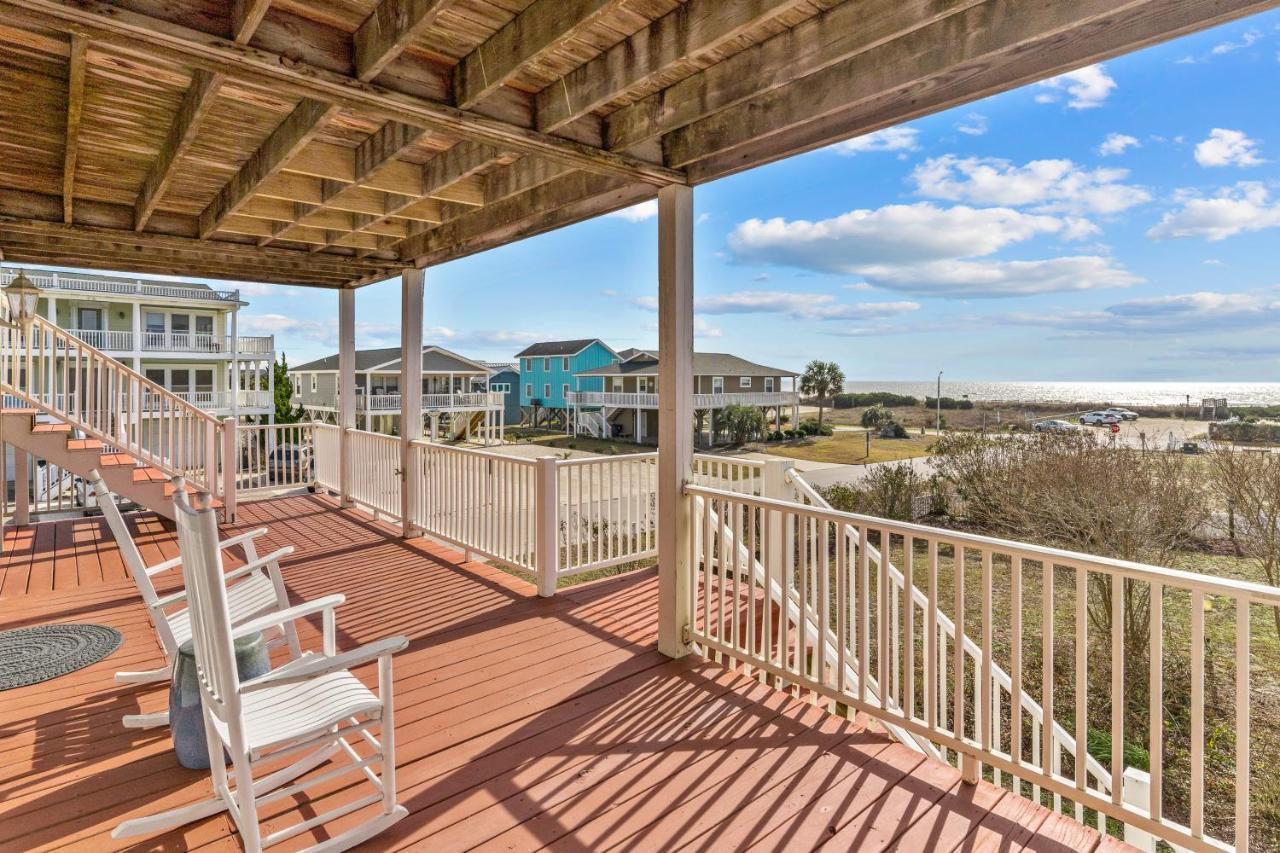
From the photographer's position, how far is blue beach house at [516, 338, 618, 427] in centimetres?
2219

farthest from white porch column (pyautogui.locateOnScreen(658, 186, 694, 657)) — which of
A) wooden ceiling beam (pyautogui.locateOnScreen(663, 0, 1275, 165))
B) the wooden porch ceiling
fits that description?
wooden ceiling beam (pyautogui.locateOnScreen(663, 0, 1275, 165))

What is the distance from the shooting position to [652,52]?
2328 millimetres

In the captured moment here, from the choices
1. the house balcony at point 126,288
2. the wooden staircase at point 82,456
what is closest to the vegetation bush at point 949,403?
the wooden staircase at point 82,456

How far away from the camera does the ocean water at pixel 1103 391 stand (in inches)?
321

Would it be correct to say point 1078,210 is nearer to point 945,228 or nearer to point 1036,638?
point 945,228

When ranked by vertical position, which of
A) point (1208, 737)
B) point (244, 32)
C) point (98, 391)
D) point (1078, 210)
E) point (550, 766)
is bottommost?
point (1208, 737)

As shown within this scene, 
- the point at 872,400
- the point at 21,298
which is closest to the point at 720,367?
the point at 872,400

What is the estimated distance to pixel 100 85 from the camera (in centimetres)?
278

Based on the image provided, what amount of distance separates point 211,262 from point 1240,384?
12671 mm

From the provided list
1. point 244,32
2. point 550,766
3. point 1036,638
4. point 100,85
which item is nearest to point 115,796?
point 550,766

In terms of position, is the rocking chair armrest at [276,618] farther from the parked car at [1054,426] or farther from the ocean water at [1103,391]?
the ocean water at [1103,391]

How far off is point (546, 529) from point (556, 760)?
2.04m

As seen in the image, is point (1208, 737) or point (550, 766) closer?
point (550, 766)

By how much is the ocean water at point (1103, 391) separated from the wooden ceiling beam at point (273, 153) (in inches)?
396
